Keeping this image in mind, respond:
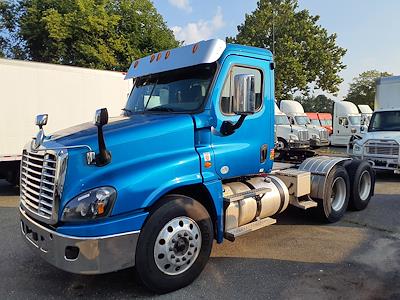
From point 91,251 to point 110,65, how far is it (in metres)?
21.0

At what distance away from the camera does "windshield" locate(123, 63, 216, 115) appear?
14.1 ft

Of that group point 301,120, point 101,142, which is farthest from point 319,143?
point 101,142

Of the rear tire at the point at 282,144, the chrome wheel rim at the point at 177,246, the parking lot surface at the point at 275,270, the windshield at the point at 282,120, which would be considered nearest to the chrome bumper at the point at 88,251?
the chrome wheel rim at the point at 177,246

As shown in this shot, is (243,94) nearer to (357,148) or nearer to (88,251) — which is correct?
(88,251)

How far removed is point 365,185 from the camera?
24.3ft

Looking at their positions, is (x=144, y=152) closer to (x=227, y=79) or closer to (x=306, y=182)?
(x=227, y=79)

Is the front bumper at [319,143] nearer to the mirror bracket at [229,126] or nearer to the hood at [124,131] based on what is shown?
the mirror bracket at [229,126]

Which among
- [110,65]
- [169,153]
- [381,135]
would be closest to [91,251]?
[169,153]

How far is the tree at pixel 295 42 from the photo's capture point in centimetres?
3253

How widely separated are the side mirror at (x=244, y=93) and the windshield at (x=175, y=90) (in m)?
0.40

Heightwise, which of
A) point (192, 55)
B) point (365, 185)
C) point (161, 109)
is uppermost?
point (192, 55)

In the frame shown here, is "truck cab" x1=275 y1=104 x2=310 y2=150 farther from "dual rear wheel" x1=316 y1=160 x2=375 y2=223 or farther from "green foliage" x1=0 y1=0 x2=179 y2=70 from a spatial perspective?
"dual rear wheel" x1=316 y1=160 x2=375 y2=223

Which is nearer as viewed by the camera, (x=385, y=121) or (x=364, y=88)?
(x=385, y=121)

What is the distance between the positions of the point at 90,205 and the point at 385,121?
11083mm
